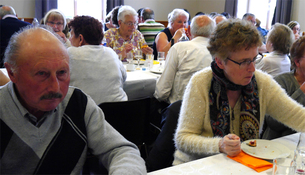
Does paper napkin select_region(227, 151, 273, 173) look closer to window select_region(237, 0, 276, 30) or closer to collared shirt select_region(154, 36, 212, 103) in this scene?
collared shirt select_region(154, 36, 212, 103)

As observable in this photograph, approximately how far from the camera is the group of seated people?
917 mm

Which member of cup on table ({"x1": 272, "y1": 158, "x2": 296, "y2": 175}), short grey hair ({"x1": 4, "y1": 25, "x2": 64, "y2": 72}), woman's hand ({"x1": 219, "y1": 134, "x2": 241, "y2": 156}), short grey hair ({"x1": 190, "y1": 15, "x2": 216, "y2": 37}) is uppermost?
short grey hair ({"x1": 190, "y1": 15, "x2": 216, "y2": 37})

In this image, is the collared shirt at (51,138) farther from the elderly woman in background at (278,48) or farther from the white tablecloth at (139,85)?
the elderly woman in background at (278,48)

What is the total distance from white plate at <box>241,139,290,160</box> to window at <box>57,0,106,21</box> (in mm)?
6312

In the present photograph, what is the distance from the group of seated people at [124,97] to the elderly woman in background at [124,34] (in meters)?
1.24

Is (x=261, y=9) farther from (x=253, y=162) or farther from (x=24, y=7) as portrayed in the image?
(x=253, y=162)

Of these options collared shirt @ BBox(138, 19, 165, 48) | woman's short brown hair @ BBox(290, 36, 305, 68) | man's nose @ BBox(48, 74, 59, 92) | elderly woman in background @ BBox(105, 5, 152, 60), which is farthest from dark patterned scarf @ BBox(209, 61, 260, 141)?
collared shirt @ BBox(138, 19, 165, 48)

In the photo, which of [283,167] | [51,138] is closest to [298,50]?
[283,167]

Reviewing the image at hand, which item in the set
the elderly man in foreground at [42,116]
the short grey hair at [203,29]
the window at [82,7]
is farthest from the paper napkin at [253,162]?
the window at [82,7]

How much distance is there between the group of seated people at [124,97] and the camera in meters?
0.92

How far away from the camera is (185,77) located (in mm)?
2645

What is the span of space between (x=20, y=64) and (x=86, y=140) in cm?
40

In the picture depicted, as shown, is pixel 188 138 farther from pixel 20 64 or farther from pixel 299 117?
pixel 20 64

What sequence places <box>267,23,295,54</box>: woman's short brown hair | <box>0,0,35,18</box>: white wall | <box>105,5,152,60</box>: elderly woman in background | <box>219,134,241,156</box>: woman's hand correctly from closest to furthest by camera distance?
<box>219,134,241,156</box>: woman's hand → <box>267,23,295,54</box>: woman's short brown hair → <box>105,5,152,60</box>: elderly woman in background → <box>0,0,35,18</box>: white wall
